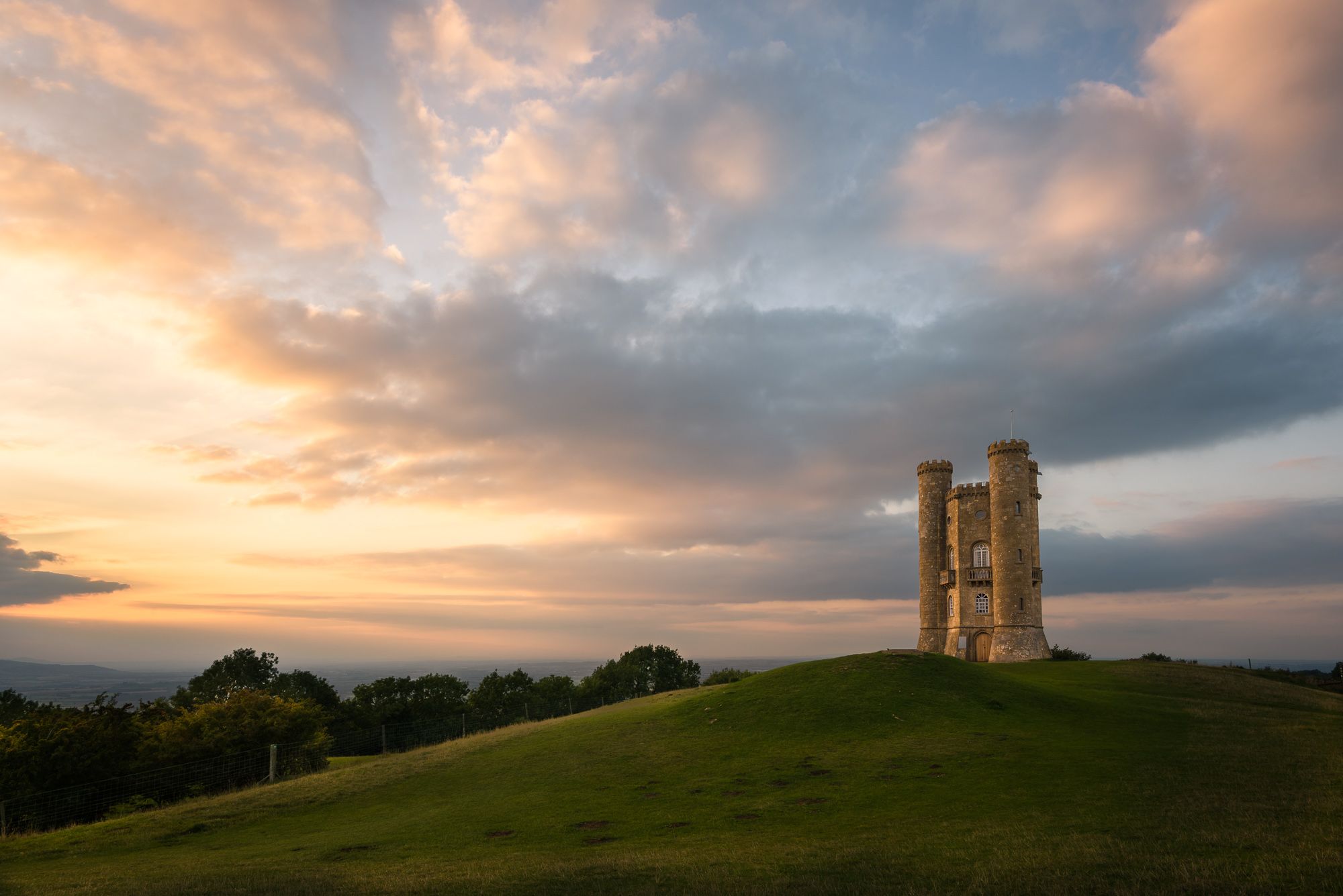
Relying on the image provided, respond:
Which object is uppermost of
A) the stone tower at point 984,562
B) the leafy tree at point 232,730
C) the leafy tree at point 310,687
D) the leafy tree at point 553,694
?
the stone tower at point 984,562

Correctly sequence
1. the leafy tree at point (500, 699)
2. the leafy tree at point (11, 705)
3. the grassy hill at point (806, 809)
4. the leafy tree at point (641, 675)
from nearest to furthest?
the grassy hill at point (806, 809) → the leafy tree at point (11, 705) → the leafy tree at point (500, 699) → the leafy tree at point (641, 675)

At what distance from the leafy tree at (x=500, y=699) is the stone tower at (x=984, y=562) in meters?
47.6

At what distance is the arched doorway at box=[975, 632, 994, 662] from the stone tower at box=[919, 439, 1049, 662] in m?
0.08

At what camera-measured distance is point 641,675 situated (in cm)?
11031

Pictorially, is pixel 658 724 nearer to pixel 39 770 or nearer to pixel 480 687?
pixel 39 770

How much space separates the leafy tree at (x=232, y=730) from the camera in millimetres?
40656

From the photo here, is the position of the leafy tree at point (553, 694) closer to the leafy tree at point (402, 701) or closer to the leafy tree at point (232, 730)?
the leafy tree at point (402, 701)

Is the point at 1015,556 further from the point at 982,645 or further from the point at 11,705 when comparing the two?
the point at 11,705

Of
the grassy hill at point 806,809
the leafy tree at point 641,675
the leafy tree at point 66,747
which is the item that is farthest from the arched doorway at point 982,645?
the leafy tree at point 66,747

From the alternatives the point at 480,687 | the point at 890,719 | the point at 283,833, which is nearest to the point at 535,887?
the point at 283,833

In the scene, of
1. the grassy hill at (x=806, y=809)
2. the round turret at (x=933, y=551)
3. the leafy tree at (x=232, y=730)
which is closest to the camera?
the grassy hill at (x=806, y=809)

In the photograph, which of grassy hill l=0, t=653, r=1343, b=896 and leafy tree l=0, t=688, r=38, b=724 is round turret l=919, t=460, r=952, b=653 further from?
leafy tree l=0, t=688, r=38, b=724

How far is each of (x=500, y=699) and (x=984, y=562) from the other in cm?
5793

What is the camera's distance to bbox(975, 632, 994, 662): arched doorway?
7340 centimetres
